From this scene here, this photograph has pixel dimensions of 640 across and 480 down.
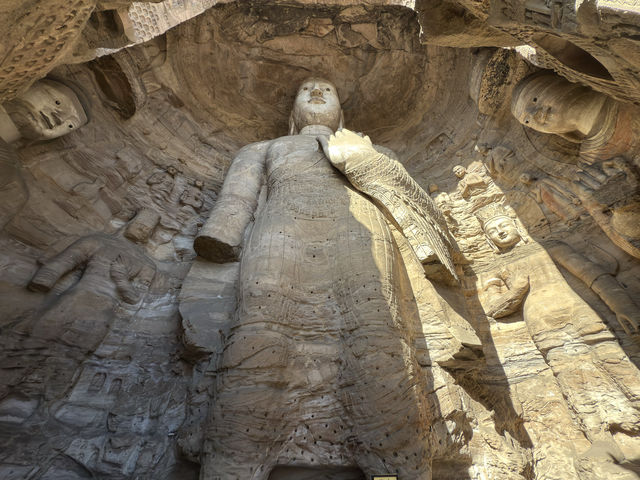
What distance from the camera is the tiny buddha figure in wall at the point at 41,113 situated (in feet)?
10.5

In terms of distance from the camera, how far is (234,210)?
3.66 meters

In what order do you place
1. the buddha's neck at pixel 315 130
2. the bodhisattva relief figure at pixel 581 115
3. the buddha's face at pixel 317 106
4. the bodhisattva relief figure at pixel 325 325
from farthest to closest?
the buddha's face at pixel 317 106
the buddha's neck at pixel 315 130
the bodhisattva relief figure at pixel 581 115
the bodhisattva relief figure at pixel 325 325

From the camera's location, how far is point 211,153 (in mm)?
5422

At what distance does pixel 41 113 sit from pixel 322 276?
272cm

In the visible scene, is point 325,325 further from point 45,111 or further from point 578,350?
point 45,111

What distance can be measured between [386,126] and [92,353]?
505 centimetres

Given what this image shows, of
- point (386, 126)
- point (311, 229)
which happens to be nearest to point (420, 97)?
point (386, 126)

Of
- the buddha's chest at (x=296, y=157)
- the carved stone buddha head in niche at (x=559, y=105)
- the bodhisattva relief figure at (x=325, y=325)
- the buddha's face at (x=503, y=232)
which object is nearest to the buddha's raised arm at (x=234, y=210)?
the bodhisattva relief figure at (x=325, y=325)

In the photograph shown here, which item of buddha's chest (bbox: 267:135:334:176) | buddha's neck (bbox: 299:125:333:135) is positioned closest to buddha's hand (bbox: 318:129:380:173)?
buddha's chest (bbox: 267:135:334:176)

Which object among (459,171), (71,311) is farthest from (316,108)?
(71,311)

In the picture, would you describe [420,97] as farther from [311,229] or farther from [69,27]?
[69,27]

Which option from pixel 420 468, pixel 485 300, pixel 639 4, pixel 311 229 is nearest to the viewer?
pixel 639 4

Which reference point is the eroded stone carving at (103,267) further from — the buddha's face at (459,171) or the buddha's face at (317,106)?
the buddha's face at (459,171)

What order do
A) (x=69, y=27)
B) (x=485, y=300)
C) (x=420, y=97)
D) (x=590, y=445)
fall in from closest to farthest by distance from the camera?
(x=69, y=27) → (x=590, y=445) → (x=485, y=300) → (x=420, y=97)
